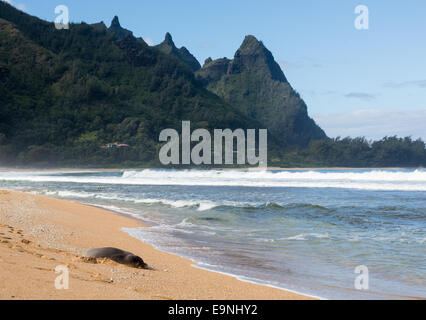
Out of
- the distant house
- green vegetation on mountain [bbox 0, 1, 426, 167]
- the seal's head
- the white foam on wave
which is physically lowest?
the white foam on wave

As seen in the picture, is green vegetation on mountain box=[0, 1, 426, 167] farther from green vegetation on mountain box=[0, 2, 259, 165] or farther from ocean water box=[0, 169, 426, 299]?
ocean water box=[0, 169, 426, 299]

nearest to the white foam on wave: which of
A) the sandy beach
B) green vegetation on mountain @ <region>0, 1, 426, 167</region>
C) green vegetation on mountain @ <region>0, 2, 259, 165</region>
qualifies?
the sandy beach

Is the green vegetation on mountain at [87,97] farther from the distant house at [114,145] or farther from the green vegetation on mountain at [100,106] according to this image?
the distant house at [114,145]

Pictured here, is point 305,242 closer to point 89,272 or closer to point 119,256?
point 119,256

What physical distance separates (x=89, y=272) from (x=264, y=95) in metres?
178

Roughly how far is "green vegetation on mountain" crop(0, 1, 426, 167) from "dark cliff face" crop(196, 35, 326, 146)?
4443 cm

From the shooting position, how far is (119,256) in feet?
22.7

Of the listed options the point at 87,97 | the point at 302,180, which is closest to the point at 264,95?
the point at 87,97

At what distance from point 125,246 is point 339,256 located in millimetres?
4296

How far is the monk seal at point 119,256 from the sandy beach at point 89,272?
172 millimetres

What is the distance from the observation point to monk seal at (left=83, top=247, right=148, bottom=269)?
6.78 m

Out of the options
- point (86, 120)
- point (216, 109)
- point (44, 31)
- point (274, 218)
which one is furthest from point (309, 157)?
point (274, 218)

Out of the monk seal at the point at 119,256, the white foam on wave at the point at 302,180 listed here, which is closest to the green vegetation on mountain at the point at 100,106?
the white foam on wave at the point at 302,180

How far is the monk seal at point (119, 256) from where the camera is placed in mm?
6781
